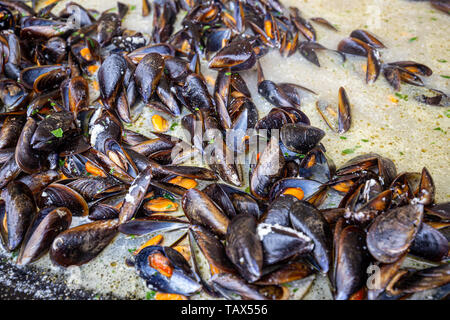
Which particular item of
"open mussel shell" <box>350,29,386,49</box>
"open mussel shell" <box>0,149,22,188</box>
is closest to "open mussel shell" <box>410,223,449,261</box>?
"open mussel shell" <box>350,29,386,49</box>

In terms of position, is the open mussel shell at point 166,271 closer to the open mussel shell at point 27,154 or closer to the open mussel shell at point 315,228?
the open mussel shell at point 315,228

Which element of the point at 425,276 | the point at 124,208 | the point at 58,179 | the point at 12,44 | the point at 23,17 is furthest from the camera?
the point at 23,17

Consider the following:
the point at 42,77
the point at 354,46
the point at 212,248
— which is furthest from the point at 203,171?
the point at 354,46

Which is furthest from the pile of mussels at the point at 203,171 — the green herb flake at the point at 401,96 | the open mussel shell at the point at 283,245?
the green herb flake at the point at 401,96

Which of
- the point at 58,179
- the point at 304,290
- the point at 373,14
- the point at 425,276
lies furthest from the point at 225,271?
the point at 373,14

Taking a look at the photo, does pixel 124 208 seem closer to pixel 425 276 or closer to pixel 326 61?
pixel 425 276

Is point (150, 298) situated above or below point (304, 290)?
below

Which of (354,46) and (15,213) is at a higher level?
(354,46)

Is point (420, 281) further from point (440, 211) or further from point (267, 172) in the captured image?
point (267, 172)
